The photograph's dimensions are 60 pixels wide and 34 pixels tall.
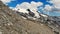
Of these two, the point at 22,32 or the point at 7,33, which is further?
the point at 22,32

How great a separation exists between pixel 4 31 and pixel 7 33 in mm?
677

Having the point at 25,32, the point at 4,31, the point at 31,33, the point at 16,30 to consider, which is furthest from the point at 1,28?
the point at 31,33

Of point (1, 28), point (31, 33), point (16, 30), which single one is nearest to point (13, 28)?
point (16, 30)

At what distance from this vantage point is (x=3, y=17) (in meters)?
42.4

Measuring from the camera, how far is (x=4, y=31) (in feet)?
120

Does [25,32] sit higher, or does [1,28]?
[1,28]

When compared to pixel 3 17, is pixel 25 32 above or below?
below

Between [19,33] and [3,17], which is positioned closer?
[19,33]

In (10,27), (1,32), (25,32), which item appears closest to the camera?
(1,32)

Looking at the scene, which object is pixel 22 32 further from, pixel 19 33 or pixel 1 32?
pixel 1 32

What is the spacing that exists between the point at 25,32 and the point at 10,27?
410 centimetres

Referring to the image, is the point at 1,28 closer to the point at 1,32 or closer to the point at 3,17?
the point at 1,32

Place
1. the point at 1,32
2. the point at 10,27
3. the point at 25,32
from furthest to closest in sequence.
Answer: the point at 25,32
the point at 10,27
the point at 1,32

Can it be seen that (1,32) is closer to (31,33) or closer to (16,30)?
(16,30)
